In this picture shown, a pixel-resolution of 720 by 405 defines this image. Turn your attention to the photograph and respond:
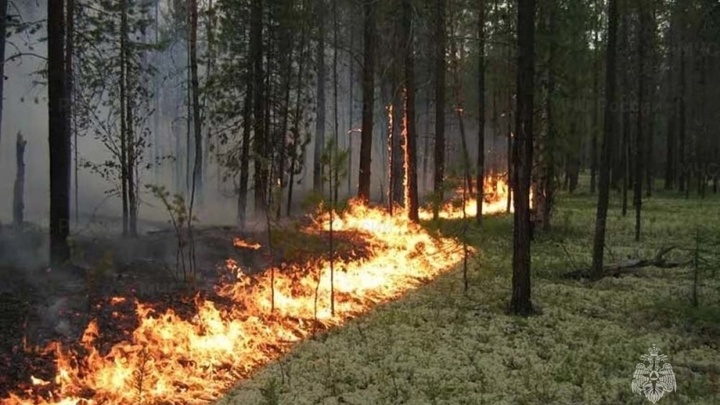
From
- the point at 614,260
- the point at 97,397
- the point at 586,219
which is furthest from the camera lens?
the point at 586,219

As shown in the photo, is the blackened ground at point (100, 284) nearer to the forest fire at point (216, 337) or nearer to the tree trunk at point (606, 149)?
the forest fire at point (216, 337)

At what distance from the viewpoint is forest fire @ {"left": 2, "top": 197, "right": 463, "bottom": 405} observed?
6.67 m

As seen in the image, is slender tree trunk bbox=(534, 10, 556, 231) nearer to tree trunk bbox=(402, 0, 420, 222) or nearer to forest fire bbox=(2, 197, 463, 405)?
tree trunk bbox=(402, 0, 420, 222)

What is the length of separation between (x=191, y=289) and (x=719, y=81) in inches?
1770

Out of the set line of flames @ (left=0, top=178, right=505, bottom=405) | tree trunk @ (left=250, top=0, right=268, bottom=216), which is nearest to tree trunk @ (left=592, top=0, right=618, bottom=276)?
line of flames @ (left=0, top=178, right=505, bottom=405)

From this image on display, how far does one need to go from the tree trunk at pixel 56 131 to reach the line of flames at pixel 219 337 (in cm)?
257

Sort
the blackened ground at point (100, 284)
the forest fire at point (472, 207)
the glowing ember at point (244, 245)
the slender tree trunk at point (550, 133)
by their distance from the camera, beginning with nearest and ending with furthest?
the blackened ground at point (100, 284)
the glowing ember at point (244, 245)
the slender tree trunk at point (550, 133)
the forest fire at point (472, 207)

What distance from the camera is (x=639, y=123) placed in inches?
917

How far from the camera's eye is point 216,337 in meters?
8.52

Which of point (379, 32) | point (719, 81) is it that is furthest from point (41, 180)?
point (719, 81)

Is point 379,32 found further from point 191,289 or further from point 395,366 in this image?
point 395,366

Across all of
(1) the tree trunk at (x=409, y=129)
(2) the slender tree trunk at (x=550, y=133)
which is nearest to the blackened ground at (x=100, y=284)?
(1) the tree trunk at (x=409, y=129)

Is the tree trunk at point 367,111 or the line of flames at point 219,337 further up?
the tree trunk at point 367,111

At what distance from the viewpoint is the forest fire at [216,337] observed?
6.67 meters
